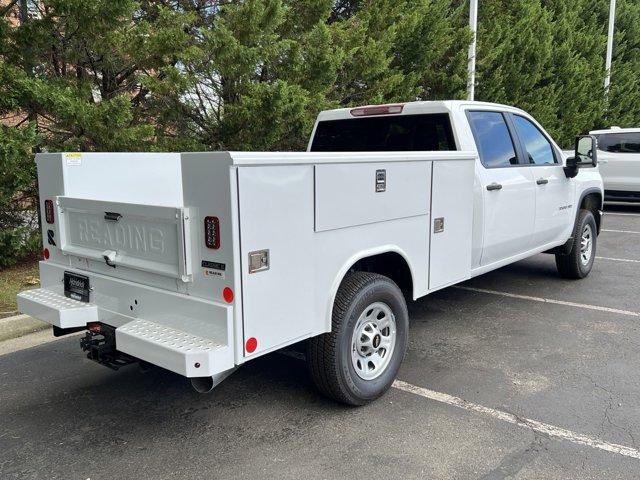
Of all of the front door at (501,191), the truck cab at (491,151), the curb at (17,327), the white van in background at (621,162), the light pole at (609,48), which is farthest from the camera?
the light pole at (609,48)

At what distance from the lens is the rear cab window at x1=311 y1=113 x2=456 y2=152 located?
5367 millimetres

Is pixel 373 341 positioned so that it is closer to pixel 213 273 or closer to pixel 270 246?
pixel 270 246

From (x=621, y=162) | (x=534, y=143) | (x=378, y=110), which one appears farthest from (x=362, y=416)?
(x=621, y=162)

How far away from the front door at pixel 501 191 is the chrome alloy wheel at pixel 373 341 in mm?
1593

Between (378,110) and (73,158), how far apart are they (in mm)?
2805

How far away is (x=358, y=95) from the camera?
36.2 feet

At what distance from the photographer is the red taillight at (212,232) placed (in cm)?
313

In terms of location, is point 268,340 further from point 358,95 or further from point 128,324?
point 358,95

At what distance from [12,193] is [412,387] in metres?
5.15

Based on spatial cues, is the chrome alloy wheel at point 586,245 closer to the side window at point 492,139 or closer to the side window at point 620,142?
the side window at point 492,139

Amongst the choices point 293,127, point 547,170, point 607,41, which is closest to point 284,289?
point 547,170

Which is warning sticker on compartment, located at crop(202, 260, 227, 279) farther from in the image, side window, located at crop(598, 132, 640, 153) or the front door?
side window, located at crop(598, 132, 640, 153)

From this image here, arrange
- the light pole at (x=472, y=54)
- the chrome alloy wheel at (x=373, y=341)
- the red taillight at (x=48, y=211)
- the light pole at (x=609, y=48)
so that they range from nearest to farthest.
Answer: the chrome alloy wheel at (x=373, y=341) < the red taillight at (x=48, y=211) < the light pole at (x=472, y=54) < the light pole at (x=609, y=48)

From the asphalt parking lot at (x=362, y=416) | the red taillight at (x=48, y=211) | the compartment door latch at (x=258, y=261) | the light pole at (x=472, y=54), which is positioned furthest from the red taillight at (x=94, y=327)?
the light pole at (x=472, y=54)
